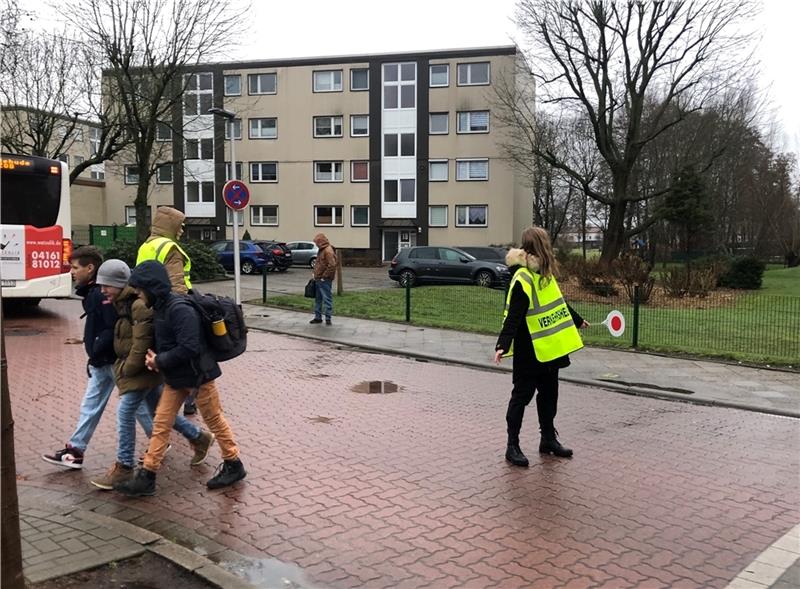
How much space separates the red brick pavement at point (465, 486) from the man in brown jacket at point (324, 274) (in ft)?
18.7

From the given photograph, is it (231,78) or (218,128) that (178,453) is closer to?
(218,128)

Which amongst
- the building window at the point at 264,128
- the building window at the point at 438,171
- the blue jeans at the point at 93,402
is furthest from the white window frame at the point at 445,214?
the blue jeans at the point at 93,402

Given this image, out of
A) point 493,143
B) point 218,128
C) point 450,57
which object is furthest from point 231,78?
point 493,143

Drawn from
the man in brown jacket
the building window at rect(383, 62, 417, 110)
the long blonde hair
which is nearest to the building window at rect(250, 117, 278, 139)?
the building window at rect(383, 62, 417, 110)

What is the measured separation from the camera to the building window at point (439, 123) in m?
44.7

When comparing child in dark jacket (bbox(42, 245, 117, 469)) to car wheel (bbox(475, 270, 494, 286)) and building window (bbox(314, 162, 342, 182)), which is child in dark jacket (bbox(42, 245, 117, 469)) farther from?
building window (bbox(314, 162, 342, 182))

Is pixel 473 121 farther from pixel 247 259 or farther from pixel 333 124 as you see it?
pixel 247 259

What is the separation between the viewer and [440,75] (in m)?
44.8

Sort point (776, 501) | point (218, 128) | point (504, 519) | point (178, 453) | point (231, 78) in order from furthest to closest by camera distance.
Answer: point (231, 78)
point (218, 128)
point (178, 453)
point (776, 501)
point (504, 519)

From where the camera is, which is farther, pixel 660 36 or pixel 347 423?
pixel 660 36

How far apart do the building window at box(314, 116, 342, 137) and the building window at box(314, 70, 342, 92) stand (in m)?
1.96

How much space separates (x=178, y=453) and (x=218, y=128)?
40816 millimetres

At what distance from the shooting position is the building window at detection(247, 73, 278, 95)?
47.4m

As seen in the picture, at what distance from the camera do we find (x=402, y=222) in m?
45.2
